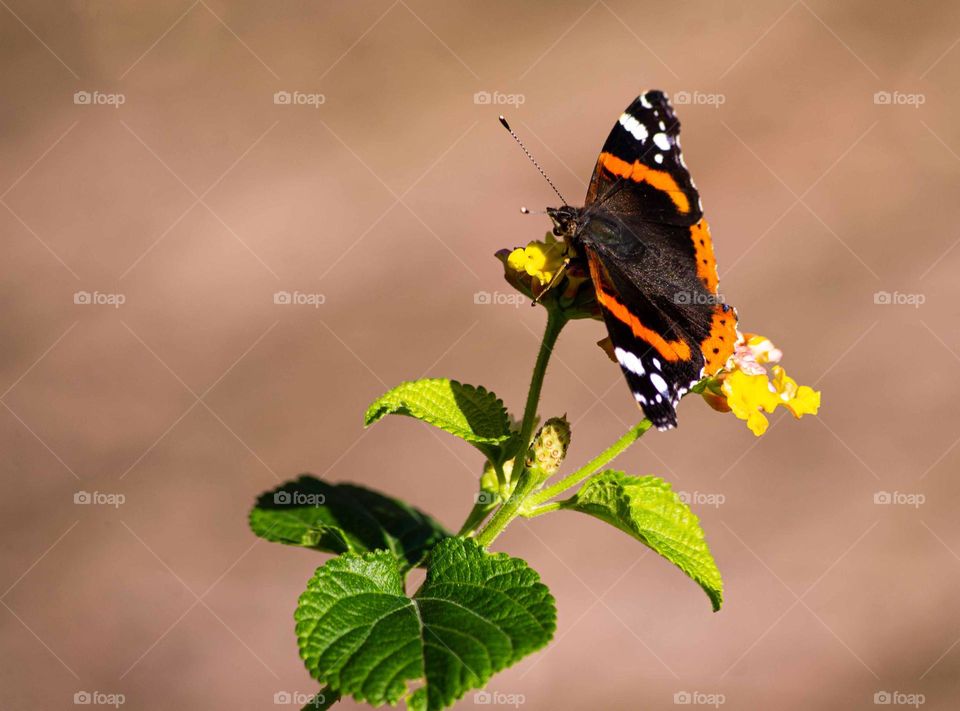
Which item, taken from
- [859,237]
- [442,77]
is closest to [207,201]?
[442,77]

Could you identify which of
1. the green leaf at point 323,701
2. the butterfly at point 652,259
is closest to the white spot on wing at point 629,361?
the butterfly at point 652,259

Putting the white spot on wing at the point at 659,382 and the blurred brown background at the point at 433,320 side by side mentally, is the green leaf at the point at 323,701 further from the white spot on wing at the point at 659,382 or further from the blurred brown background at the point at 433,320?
the blurred brown background at the point at 433,320

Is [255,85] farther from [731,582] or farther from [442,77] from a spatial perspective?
[731,582]

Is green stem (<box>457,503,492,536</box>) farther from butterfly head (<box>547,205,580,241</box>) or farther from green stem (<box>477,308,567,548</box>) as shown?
butterfly head (<box>547,205,580,241</box>)

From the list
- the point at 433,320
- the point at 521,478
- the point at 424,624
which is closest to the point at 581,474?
the point at 521,478

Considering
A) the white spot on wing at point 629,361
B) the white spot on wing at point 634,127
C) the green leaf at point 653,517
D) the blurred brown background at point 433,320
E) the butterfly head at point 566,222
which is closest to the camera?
the green leaf at point 653,517

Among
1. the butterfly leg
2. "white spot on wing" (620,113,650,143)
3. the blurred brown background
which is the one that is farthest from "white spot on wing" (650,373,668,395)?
the blurred brown background

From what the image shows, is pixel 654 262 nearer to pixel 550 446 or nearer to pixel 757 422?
pixel 757 422
